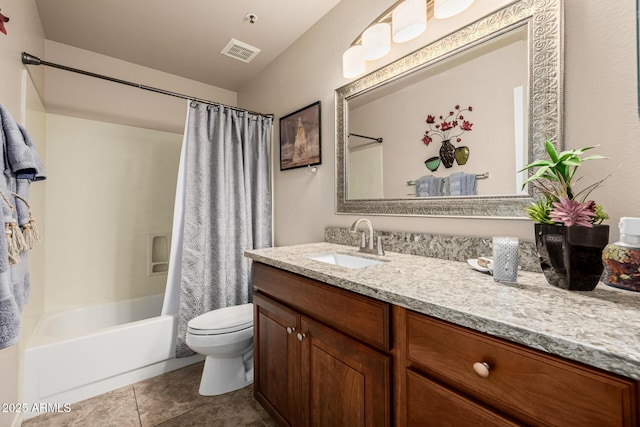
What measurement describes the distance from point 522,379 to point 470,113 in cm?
103

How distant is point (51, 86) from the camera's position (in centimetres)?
216

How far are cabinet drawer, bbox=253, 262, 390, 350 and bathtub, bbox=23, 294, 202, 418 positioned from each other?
1117 mm

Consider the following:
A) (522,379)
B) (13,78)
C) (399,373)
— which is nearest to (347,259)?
(399,373)

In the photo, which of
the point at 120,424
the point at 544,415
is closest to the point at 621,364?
the point at 544,415

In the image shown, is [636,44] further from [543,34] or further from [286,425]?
[286,425]

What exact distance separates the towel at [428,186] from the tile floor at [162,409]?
4.72 feet

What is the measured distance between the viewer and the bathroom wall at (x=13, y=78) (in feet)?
3.95

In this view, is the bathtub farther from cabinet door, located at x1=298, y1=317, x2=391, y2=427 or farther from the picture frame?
the picture frame

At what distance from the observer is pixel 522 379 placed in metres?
0.55

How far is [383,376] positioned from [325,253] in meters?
0.76

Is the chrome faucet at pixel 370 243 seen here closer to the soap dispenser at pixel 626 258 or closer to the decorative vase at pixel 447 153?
the decorative vase at pixel 447 153

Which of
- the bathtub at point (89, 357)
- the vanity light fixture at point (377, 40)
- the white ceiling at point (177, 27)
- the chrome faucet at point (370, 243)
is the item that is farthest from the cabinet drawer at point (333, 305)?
the white ceiling at point (177, 27)

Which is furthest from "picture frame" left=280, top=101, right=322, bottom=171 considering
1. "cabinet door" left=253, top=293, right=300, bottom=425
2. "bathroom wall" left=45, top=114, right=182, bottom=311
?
"bathroom wall" left=45, top=114, right=182, bottom=311

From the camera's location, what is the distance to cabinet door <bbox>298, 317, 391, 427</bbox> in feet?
2.74
